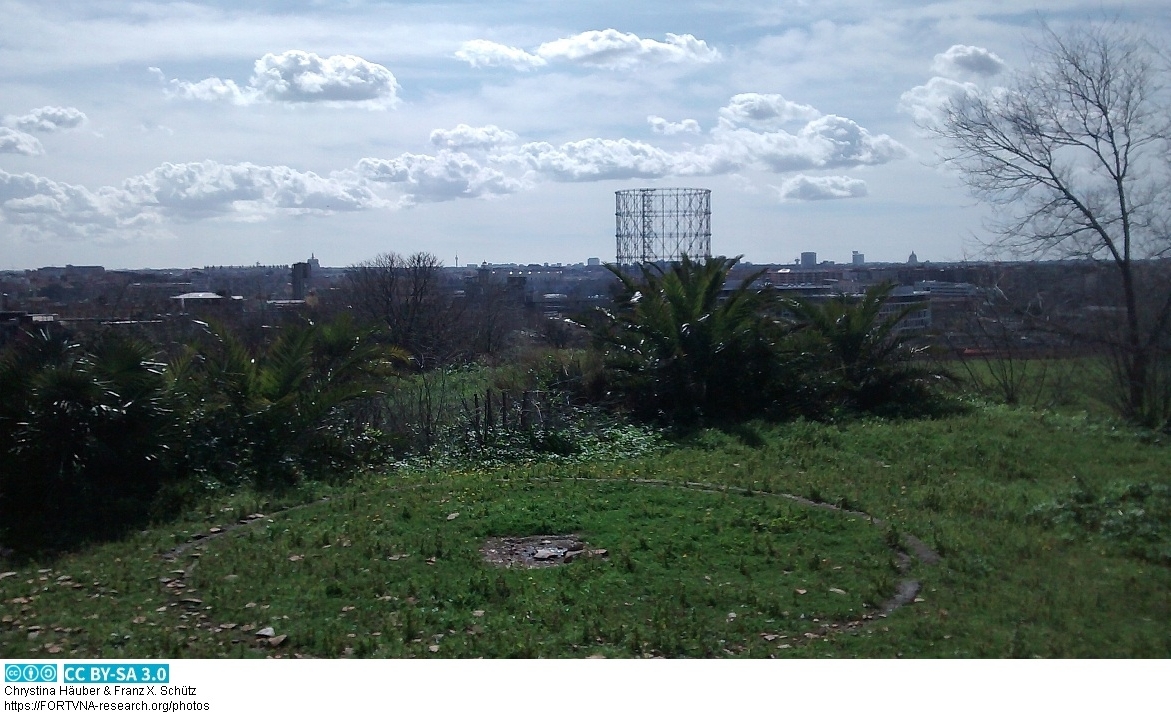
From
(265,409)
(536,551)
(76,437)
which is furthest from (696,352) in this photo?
(76,437)

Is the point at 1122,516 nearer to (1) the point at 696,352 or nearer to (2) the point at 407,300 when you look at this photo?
(1) the point at 696,352

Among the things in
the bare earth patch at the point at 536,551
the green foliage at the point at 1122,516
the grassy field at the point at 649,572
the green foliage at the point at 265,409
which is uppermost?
the green foliage at the point at 265,409

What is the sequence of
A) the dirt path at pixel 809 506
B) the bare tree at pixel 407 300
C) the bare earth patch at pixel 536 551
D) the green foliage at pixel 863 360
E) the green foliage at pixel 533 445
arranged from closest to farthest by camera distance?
the dirt path at pixel 809 506
the bare earth patch at pixel 536 551
the green foliage at pixel 533 445
the green foliage at pixel 863 360
the bare tree at pixel 407 300

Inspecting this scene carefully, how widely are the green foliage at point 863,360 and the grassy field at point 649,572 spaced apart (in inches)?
186

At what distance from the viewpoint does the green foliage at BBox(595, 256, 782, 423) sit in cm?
1599

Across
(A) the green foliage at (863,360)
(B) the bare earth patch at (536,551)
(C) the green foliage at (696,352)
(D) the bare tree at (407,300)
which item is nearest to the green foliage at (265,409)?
(B) the bare earth patch at (536,551)

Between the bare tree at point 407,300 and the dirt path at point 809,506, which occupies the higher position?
the bare tree at point 407,300

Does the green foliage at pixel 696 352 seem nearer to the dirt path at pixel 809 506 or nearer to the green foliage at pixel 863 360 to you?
the green foliage at pixel 863 360

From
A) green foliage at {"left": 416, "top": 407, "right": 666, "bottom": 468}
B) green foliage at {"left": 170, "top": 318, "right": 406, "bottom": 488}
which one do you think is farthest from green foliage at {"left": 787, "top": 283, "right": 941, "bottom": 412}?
green foliage at {"left": 170, "top": 318, "right": 406, "bottom": 488}

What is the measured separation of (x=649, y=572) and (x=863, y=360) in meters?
10.6

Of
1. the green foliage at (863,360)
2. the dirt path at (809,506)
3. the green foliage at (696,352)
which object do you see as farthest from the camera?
the green foliage at (863,360)

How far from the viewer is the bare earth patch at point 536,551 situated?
26.1 ft

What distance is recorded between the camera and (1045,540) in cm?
815

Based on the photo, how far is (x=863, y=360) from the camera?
55.5 ft
